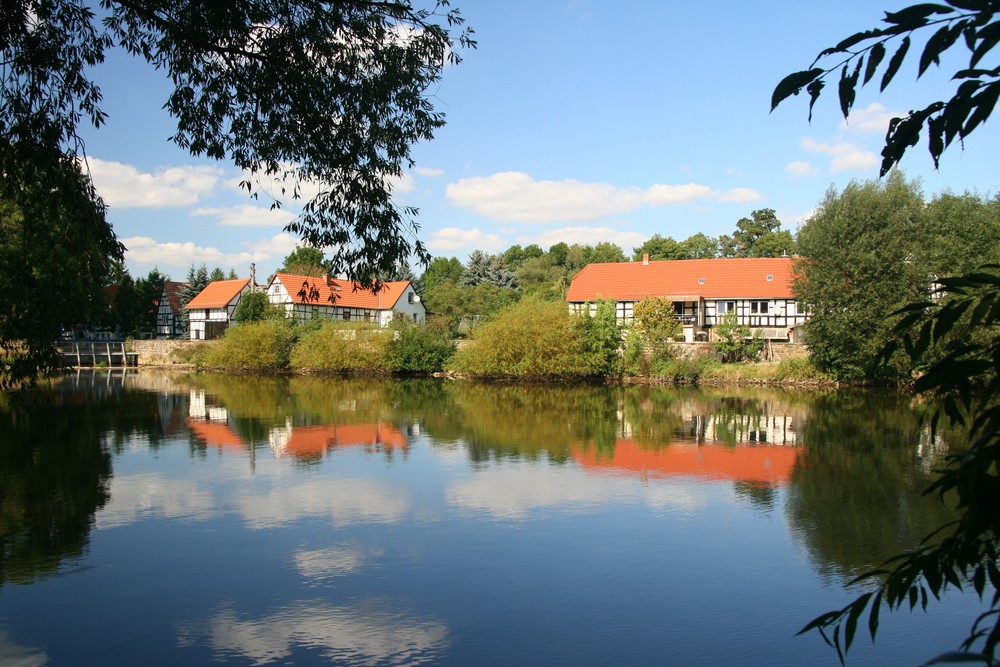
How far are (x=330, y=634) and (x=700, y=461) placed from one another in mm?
9398

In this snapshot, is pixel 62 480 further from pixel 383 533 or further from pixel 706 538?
pixel 706 538

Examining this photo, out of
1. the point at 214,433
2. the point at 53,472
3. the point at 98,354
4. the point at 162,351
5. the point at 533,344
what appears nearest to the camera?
the point at 53,472

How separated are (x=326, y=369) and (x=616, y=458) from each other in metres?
30.0

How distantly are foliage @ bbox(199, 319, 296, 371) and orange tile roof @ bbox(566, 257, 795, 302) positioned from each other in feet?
55.3

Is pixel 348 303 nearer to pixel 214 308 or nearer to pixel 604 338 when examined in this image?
pixel 214 308

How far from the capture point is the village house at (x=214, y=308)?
187 ft

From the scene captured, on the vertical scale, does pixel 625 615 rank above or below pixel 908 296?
below

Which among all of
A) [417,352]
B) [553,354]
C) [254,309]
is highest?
[254,309]

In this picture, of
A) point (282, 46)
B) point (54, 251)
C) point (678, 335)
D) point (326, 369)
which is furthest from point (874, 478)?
point (326, 369)

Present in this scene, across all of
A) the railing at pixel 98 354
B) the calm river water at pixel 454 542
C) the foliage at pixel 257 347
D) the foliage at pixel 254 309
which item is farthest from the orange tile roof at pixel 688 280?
the railing at pixel 98 354

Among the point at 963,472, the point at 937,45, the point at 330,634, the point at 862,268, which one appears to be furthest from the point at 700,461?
the point at 862,268

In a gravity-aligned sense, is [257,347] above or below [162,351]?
above

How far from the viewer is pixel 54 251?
23.6 ft

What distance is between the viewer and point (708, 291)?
141 feet
